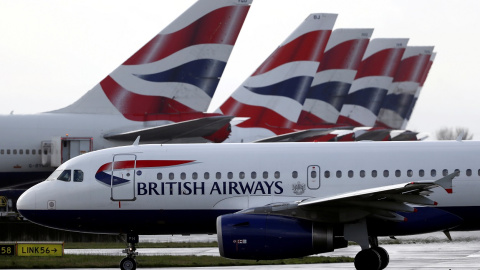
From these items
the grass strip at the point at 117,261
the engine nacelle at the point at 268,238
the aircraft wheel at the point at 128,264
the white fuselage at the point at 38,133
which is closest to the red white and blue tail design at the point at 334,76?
the white fuselage at the point at 38,133

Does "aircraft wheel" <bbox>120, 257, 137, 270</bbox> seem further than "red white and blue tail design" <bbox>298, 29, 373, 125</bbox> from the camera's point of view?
No

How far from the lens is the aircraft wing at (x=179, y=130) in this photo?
37.8m

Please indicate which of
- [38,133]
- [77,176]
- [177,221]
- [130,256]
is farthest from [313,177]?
[38,133]

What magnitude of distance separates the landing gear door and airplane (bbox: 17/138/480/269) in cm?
2

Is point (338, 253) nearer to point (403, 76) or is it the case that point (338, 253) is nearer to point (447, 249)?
point (447, 249)

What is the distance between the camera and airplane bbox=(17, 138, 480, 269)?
Answer: 2272 cm

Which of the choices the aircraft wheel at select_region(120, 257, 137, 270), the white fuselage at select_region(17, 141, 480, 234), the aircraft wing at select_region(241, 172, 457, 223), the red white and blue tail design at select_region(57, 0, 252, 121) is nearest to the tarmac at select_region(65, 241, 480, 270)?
the white fuselage at select_region(17, 141, 480, 234)

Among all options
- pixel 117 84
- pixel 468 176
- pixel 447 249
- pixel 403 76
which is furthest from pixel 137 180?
pixel 403 76

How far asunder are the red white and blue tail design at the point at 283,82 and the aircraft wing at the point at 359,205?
23.7 m

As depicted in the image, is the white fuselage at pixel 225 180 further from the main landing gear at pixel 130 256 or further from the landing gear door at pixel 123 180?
the main landing gear at pixel 130 256

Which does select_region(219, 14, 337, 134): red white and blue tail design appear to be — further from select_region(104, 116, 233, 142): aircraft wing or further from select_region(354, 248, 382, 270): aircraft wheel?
select_region(354, 248, 382, 270): aircraft wheel

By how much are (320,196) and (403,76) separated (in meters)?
53.6

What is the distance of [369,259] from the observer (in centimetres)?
2328

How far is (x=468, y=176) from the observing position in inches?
938
